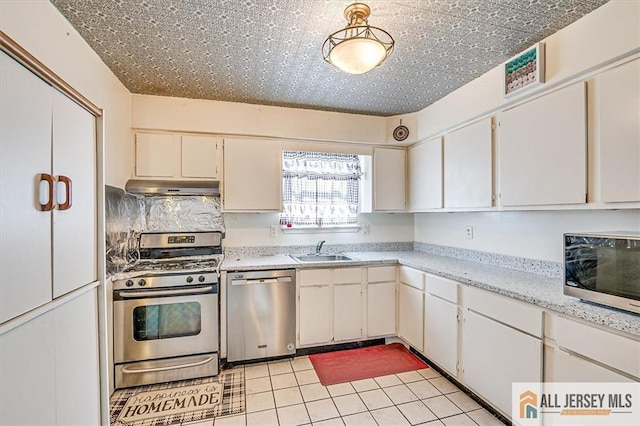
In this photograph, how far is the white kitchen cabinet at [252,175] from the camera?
2.93 m

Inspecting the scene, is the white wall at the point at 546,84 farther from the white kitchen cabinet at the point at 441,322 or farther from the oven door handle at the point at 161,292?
the oven door handle at the point at 161,292

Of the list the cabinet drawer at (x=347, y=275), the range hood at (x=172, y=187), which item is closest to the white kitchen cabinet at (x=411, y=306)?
the cabinet drawer at (x=347, y=275)

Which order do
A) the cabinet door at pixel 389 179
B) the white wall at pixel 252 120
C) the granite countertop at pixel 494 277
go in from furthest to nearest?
the cabinet door at pixel 389 179
the white wall at pixel 252 120
the granite countertop at pixel 494 277

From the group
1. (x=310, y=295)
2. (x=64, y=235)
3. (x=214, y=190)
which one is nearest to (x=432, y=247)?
(x=310, y=295)

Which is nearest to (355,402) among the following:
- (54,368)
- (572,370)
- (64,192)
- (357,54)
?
(572,370)

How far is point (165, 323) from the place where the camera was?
2.42 m

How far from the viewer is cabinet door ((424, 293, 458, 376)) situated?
2.30m

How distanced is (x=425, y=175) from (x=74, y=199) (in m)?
2.82

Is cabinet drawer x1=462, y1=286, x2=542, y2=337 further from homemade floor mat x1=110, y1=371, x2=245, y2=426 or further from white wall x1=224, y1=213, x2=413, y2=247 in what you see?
homemade floor mat x1=110, y1=371, x2=245, y2=426

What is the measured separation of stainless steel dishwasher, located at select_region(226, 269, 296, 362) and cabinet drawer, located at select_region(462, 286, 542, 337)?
57.3 inches

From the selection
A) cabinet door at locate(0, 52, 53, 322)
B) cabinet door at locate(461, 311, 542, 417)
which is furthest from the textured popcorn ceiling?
cabinet door at locate(461, 311, 542, 417)

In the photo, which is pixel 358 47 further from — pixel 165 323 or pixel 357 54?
pixel 165 323

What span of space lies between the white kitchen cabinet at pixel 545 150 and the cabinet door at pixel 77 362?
99.7 inches

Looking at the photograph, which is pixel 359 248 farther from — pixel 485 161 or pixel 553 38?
pixel 553 38
